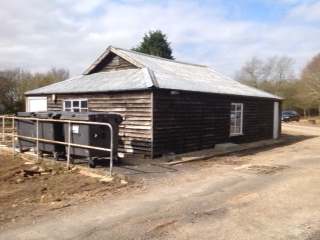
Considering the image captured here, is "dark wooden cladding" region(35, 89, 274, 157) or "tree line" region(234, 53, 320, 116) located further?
"tree line" region(234, 53, 320, 116)

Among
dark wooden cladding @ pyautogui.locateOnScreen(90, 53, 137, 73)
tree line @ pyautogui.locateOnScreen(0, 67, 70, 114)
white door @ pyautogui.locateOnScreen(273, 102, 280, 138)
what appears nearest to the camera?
dark wooden cladding @ pyautogui.locateOnScreen(90, 53, 137, 73)

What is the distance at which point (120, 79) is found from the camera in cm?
1399

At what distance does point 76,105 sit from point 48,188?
757cm

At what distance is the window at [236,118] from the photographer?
15992mm

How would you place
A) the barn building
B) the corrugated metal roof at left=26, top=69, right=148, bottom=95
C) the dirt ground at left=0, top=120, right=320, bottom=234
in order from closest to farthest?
the dirt ground at left=0, top=120, right=320, bottom=234 < the barn building < the corrugated metal roof at left=26, top=69, right=148, bottom=95

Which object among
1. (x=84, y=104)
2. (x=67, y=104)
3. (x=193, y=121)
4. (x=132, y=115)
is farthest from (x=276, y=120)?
(x=67, y=104)

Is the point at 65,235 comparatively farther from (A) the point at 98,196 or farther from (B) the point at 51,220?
(A) the point at 98,196

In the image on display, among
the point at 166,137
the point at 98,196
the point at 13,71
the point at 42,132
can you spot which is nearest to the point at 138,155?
the point at 166,137

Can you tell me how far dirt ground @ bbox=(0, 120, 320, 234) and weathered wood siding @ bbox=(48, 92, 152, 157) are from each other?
288 cm

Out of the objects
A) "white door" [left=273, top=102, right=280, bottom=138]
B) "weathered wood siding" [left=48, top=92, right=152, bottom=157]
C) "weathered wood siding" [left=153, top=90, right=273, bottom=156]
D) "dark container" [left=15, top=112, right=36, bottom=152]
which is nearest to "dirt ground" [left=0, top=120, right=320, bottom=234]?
"dark container" [left=15, top=112, right=36, bottom=152]

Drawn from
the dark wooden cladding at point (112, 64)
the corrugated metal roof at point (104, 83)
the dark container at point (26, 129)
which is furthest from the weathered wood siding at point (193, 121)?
the dark container at point (26, 129)

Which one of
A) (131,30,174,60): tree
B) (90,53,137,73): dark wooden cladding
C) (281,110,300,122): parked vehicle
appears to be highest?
(131,30,174,60): tree

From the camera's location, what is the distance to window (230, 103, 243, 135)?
52.5 feet

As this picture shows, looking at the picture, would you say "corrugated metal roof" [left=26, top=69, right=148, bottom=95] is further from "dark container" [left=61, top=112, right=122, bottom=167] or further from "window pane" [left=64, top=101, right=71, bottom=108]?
"dark container" [left=61, top=112, right=122, bottom=167]
